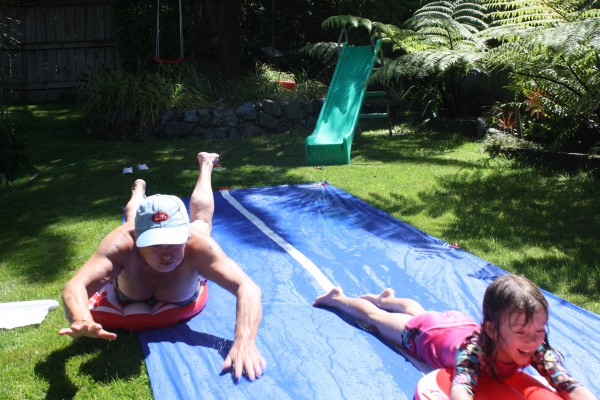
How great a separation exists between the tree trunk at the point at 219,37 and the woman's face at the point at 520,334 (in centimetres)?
947

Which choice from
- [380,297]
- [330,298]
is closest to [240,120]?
[330,298]

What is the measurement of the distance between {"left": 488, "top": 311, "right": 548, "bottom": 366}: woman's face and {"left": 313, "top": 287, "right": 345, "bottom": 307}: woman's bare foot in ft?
4.62

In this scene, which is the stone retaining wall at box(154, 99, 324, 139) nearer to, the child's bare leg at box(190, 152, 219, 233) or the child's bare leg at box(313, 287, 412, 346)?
the child's bare leg at box(190, 152, 219, 233)

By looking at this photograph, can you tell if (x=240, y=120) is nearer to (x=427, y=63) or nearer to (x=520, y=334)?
(x=427, y=63)

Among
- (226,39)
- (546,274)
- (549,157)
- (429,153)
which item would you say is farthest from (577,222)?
(226,39)

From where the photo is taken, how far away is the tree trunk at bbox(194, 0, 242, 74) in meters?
11.2

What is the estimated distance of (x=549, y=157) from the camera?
24.1 ft

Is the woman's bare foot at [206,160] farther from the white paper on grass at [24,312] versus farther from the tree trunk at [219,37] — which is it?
the tree trunk at [219,37]

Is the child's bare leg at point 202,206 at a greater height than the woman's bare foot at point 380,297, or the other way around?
the child's bare leg at point 202,206

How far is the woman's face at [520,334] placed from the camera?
8.20 ft

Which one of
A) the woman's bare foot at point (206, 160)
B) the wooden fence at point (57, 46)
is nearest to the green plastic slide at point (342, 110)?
the woman's bare foot at point (206, 160)

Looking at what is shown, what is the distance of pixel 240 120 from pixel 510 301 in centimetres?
821

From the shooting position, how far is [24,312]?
4.09 m

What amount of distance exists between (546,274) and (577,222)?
1.37m
